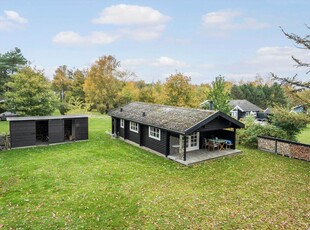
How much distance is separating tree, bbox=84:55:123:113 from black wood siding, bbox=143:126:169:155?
94.8ft

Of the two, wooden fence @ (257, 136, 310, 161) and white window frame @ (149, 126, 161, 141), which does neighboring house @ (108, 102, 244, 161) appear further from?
wooden fence @ (257, 136, 310, 161)

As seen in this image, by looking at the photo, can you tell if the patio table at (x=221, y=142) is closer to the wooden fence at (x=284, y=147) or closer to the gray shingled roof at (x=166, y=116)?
the gray shingled roof at (x=166, y=116)

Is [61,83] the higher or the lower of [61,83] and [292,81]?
the higher

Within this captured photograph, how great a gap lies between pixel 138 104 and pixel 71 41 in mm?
20572

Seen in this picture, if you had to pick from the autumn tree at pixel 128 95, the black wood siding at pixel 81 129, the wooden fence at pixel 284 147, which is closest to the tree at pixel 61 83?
the autumn tree at pixel 128 95

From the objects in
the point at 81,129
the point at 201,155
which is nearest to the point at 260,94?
the point at 201,155

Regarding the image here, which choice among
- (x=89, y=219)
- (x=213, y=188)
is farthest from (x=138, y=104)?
(x=89, y=219)

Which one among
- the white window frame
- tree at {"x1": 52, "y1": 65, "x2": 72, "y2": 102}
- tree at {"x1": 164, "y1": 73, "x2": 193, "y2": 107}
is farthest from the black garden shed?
tree at {"x1": 52, "y1": 65, "x2": 72, "y2": 102}

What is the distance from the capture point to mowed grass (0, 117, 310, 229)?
23.7ft

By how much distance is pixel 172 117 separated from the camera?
618 inches

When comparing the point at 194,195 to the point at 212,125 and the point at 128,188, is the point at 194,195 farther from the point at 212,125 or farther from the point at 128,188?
the point at 212,125

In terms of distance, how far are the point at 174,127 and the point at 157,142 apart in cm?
232

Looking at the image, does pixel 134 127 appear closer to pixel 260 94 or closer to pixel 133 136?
pixel 133 136

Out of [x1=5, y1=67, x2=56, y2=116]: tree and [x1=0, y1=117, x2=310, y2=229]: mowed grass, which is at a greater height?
[x1=5, y1=67, x2=56, y2=116]: tree
